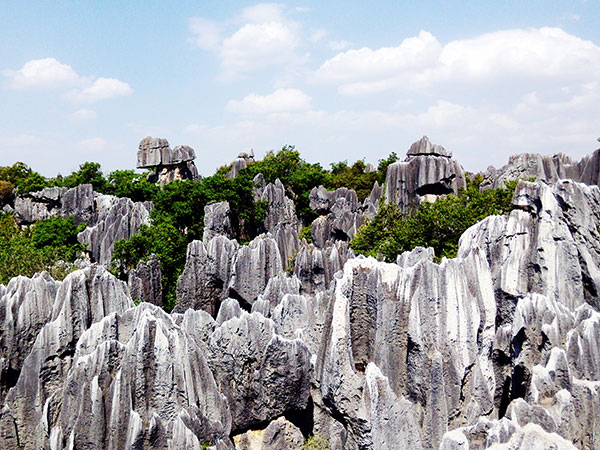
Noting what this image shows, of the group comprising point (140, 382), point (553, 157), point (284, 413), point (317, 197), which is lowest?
point (284, 413)

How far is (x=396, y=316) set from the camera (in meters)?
10.5

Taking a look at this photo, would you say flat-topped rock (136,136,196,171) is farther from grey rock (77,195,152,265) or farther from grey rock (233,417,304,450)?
grey rock (233,417,304,450)

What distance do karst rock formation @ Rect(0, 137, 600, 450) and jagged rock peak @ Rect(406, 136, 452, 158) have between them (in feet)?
65.6

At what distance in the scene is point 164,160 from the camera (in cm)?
4703

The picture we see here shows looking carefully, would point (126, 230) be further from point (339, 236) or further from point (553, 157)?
point (553, 157)

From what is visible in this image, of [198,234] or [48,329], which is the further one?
[198,234]

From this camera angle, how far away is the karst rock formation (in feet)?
31.7

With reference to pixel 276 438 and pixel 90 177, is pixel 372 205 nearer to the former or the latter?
pixel 90 177

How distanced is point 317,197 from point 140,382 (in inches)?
1063

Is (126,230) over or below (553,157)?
below

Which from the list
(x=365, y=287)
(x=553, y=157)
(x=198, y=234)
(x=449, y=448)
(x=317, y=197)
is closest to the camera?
(x=449, y=448)

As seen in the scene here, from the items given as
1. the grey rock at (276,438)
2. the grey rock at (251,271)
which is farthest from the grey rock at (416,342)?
the grey rock at (251,271)

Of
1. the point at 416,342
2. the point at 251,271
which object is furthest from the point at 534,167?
the point at 416,342

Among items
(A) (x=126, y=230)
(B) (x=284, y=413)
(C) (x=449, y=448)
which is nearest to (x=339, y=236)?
(A) (x=126, y=230)
